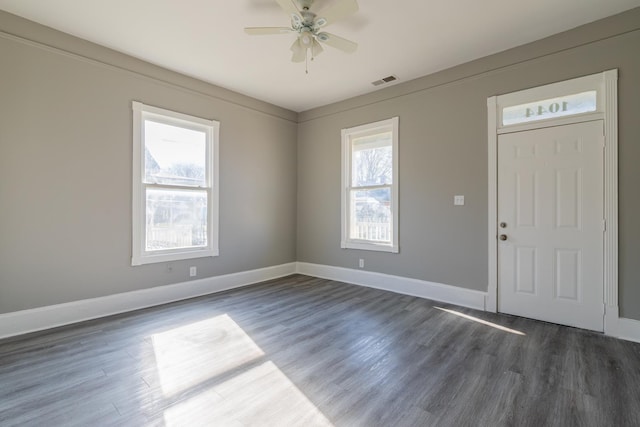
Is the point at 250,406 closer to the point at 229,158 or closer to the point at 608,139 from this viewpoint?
the point at 229,158

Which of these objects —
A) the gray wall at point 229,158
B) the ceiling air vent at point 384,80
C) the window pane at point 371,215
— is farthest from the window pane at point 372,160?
the ceiling air vent at point 384,80

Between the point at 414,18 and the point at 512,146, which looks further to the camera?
the point at 512,146

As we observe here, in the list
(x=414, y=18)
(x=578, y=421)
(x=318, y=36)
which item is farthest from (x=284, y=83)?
(x=578, y=421)

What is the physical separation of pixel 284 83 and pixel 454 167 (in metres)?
2.65

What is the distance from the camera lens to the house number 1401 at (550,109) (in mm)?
3071

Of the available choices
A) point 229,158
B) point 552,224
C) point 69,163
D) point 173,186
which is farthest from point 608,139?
point 69,163

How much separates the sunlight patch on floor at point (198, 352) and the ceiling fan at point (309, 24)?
2739 millimetres

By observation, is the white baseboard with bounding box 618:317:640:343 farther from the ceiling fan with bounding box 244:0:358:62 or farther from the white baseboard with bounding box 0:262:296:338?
the white baseboard with bounding box 0:262:296:338

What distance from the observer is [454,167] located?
3.79 metres

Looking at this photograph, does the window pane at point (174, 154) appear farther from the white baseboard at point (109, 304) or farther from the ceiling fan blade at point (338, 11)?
the ceiling fan blade at point (338, 11)

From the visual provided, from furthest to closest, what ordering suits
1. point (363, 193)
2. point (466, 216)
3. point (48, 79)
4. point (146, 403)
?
1. point (363, 193)
2. point (466, 216)
3. point (48, 79)
4. point (146, 403)

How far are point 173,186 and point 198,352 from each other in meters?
→ 2.28

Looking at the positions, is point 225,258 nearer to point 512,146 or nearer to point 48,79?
point 48,79

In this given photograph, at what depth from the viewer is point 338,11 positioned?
2.31 m
